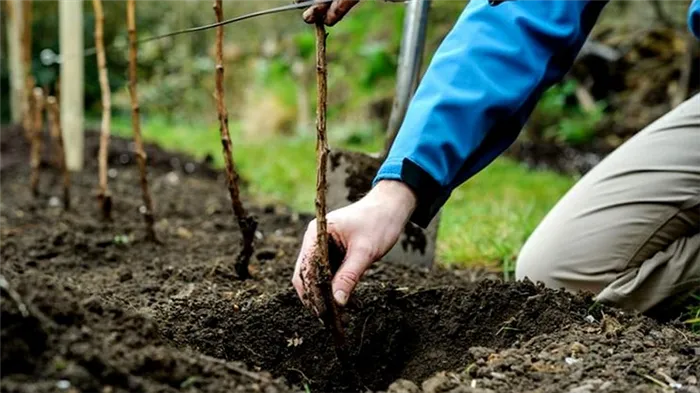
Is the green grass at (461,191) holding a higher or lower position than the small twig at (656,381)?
lower

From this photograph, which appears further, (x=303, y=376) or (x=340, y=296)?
(x=303, y=376)

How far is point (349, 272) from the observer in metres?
1.68

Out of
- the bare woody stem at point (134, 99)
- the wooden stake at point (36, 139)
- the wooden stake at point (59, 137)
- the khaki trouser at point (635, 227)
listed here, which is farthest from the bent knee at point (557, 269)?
the wooden stake at point (36, 139)

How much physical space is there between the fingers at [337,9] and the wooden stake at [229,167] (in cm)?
69

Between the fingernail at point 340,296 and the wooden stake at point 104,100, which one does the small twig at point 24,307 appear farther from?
the wooden stake at point 104,100

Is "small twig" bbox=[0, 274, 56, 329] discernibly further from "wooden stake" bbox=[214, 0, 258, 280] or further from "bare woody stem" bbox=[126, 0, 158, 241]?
A: "bare woody stem" bbox=[126, 0, 158, 241]

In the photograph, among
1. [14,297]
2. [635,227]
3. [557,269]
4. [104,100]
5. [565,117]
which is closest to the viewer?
[14,297]

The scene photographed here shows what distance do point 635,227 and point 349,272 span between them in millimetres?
1140

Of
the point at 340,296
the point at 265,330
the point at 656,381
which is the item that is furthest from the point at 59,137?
the point at 656,381

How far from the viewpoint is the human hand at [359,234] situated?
1.68 m

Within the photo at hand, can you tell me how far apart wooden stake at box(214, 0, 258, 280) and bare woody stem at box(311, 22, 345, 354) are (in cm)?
71

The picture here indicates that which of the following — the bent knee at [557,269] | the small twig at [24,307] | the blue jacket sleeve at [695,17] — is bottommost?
the bent knee at [557,269]

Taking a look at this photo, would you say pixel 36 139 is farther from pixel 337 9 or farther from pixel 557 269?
pixel 337 9

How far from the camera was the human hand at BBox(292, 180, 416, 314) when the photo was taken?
1.68 metres
